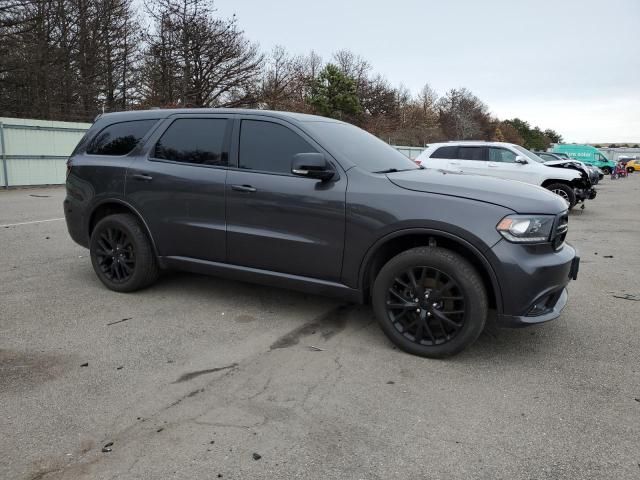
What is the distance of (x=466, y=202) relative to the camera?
3477 mm

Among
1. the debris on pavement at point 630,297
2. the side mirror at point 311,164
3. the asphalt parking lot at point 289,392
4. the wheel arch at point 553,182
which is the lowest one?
the asphalt parking lot at point 289,392

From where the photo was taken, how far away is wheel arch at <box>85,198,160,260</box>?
190 inches

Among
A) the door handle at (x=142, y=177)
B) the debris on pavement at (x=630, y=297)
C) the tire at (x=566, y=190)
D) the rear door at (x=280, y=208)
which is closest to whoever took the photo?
the rear door at (x=280, y=208)

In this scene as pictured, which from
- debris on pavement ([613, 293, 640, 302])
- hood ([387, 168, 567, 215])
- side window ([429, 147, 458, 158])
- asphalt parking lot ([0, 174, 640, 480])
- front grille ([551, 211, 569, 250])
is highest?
side window ([429, 147, 458, 158])

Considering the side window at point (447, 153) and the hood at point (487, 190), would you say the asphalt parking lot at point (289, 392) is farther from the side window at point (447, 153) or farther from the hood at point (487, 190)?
the side window at point (447, 153)

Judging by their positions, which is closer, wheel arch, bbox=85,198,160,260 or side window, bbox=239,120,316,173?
side window, bbox=239,120,316,173

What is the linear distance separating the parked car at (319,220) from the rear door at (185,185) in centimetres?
1

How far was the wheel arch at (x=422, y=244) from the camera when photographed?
11.3 ft

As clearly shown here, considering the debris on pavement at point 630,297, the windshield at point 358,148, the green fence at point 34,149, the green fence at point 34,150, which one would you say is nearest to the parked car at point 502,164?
the green fence at point 34,150

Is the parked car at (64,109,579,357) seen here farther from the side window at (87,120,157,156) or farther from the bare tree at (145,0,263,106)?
the bare tree at (145,0,263,106)

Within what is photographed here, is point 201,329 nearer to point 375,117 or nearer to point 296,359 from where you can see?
point 296,359

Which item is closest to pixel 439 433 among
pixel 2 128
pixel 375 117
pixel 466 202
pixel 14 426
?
pixel 466 202

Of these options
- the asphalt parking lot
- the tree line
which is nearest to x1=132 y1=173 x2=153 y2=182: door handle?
the asphalt parking lot

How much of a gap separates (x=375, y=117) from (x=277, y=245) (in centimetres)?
5943
